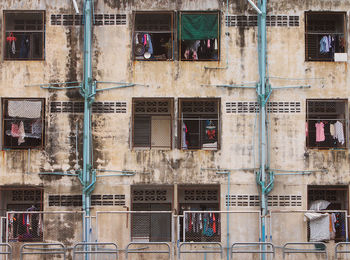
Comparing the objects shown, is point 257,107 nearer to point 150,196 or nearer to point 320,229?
point 320,229

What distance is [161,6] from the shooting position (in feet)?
82.4

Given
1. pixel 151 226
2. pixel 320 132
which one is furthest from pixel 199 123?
pixel 320 132

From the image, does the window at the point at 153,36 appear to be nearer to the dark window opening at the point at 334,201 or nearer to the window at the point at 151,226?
the window at the point at 151,226

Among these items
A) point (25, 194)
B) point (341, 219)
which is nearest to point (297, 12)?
Answer: point (341, 219)

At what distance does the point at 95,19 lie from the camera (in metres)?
25.0

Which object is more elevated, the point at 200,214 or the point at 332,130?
the point at 332,130

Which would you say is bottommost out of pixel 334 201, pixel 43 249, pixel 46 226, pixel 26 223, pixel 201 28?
pixel 43 249

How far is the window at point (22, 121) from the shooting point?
24766 millimetres

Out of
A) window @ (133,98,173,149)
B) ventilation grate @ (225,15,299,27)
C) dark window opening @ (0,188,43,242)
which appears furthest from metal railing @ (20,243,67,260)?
ventilation grate @ (225,15,299,27)

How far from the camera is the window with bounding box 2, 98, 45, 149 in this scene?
24.8 m

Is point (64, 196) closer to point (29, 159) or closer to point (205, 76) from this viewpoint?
point (29, 159)

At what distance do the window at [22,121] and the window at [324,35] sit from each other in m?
10.5

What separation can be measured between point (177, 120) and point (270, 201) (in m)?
4.66

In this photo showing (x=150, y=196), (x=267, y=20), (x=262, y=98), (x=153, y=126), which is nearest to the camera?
(x=262, y=98)
